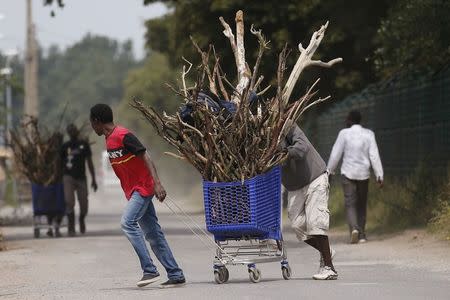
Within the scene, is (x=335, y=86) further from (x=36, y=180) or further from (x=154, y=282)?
(x=154, y=282)

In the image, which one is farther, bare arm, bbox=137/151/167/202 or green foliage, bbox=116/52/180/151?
green foliage, bbox=116/52/180/151

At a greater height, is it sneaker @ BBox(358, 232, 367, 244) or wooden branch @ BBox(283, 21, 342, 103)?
wooden branch @ BBox(283, 21, 342, 103)

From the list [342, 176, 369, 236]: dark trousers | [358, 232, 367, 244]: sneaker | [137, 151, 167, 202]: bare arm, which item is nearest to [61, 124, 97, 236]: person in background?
[342, 176, 369, 236]: dark trousers

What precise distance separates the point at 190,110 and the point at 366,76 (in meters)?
19.9

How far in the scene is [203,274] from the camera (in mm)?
16156

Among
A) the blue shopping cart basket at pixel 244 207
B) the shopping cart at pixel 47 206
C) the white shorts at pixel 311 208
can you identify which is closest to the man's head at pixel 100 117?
the blue shopping cart basket at pixel 244 207

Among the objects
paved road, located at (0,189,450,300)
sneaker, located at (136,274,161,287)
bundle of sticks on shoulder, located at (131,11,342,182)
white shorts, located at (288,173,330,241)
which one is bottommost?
paved road, located at (0,189,450,300)

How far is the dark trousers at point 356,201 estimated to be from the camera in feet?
69.6

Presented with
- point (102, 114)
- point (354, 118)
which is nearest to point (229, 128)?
point (102, 114)

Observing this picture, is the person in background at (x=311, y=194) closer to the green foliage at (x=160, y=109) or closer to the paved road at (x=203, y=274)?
the paved road at (x=203, y=274)

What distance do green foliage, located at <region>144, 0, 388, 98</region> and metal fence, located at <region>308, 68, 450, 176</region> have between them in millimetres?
1798

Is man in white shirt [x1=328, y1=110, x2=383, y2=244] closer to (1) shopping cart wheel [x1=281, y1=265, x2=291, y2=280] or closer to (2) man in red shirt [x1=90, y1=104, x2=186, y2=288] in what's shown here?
(1) shopping cart wheel [x1=281, y1=265, x2=291, y2=280]

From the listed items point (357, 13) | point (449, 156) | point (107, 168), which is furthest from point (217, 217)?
point (107, 168)

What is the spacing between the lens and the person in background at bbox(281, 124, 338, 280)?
47.4 ft
